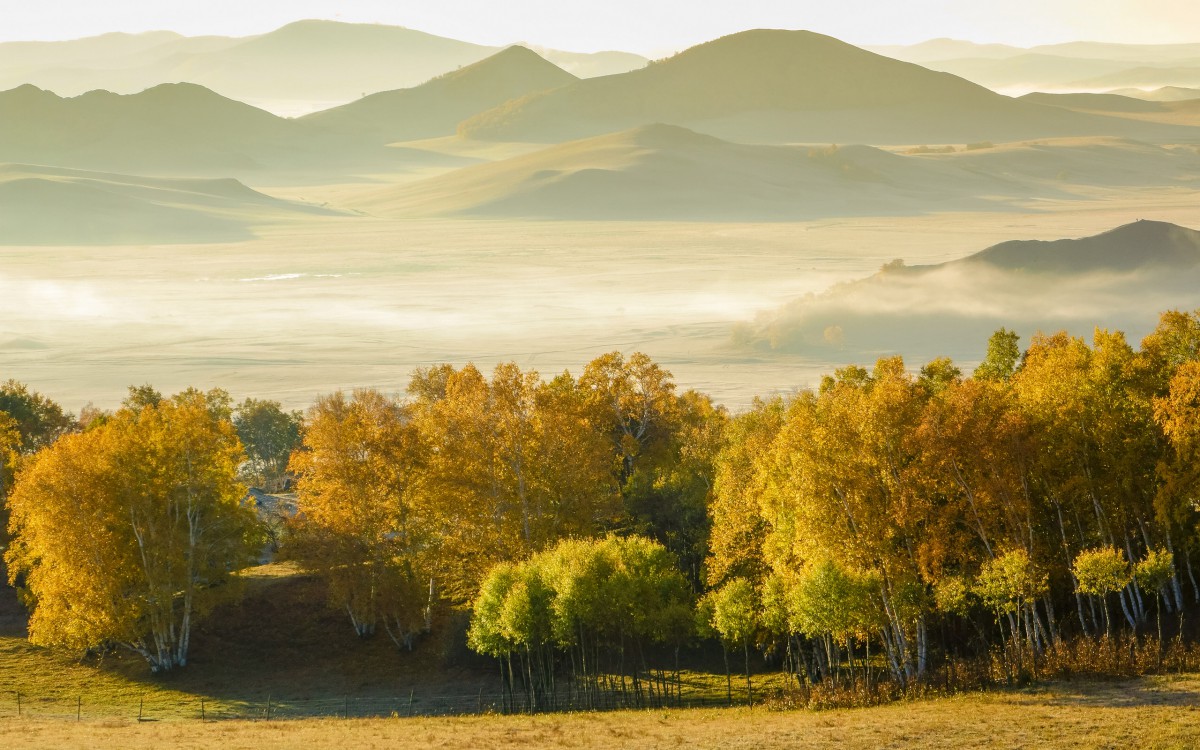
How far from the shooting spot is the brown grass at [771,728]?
3631 cm

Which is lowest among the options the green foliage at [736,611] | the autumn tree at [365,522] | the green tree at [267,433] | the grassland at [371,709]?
the grassland at [371,709]

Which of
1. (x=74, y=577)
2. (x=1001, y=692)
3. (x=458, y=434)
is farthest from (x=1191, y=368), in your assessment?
(x=74, y=577)

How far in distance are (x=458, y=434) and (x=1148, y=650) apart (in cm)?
3095

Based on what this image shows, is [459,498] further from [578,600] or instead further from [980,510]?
[980,510]

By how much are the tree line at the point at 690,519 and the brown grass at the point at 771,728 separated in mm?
3706

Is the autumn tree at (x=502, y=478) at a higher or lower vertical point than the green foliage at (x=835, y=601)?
higher

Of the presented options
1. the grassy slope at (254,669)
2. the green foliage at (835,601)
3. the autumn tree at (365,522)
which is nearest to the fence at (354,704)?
the grassy slope at (254,669)

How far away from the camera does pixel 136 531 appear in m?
62.3

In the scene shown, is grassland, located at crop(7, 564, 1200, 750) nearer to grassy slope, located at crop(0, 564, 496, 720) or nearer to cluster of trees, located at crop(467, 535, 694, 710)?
grassy slope, located at crop(0, 564, 496, 720)

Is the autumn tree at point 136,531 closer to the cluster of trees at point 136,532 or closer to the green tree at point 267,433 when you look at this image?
the cluster of trees at point 136,532

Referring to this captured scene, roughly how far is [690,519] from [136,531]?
25849 millimetres

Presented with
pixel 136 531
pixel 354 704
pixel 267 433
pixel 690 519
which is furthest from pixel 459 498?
pixel 267 433

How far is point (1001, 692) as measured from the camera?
42.3m

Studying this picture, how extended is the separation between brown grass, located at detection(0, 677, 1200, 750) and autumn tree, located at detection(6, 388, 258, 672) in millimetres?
11696
